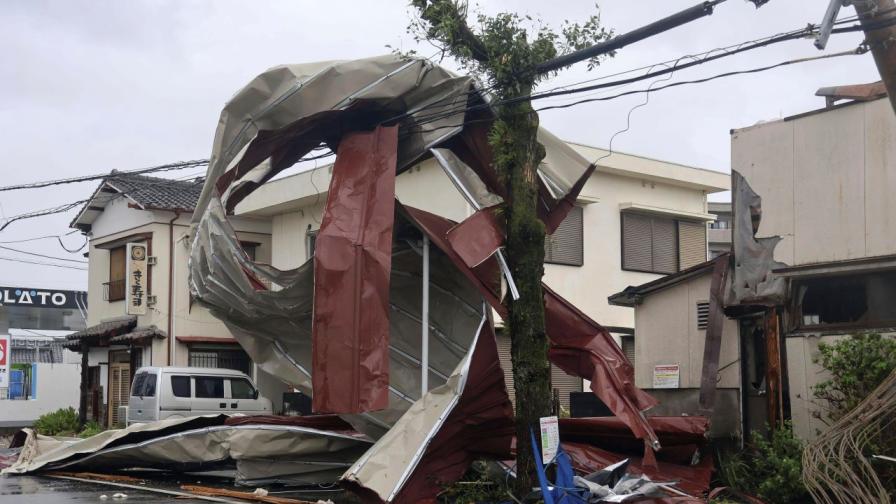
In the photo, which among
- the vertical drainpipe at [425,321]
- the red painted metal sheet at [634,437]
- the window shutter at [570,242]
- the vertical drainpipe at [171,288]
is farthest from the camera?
the vertical drainpipe at [171,288]

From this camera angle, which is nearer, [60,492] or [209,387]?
[60,492]

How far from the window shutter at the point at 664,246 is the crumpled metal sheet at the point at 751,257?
12.4m

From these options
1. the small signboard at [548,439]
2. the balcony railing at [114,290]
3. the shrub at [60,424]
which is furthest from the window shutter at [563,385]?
the shrub at [60,424]

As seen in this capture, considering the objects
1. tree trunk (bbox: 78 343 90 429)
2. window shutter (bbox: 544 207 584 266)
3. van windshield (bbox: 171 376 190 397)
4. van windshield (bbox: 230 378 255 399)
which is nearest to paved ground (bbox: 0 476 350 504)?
van windshield (bbox: 171 376 190 397)

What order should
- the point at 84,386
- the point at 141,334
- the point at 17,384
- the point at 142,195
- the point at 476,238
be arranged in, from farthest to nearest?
the point at 17,384
the point at 84,386
the point at 142,195
the point at 141,334
the point at 476,238

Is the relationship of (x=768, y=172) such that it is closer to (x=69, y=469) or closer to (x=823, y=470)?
(x=823, y=470)

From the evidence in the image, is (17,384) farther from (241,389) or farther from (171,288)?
(241,389)

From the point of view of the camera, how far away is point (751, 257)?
42.2ft

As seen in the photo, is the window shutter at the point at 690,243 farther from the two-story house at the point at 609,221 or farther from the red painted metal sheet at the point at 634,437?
the red painted metal sheet at the point at 634,437

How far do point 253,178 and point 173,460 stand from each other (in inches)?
166

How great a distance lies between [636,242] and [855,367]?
1425 cm

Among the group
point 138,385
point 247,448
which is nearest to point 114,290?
point 138,385

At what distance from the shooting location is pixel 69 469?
51.9 feet

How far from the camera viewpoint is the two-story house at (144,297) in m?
28.8
